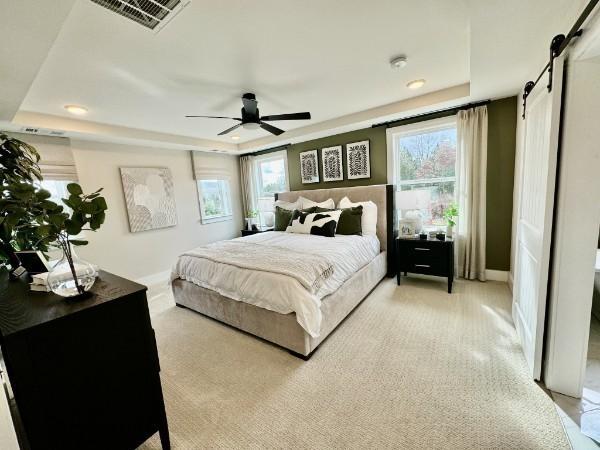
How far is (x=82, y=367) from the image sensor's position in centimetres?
105

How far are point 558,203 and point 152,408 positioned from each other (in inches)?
98.8

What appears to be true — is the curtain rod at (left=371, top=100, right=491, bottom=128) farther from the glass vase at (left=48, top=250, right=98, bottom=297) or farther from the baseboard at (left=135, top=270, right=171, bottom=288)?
the baseboard at (left=135, top=270, right=171, bottom=288)

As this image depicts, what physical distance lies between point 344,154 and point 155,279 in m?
3.84

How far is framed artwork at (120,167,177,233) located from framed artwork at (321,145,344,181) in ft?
9.04

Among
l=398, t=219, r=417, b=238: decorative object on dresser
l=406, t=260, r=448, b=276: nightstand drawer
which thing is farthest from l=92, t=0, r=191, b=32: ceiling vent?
l=406, t=260, r=448, b=276: nightstand drawer

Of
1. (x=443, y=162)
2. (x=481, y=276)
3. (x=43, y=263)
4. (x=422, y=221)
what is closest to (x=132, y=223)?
(x=43, y=263)

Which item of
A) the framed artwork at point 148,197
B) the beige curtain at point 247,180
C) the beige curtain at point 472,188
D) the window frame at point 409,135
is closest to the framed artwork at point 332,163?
the window frame at point 409,135

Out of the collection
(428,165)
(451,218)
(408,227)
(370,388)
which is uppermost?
(428,165)

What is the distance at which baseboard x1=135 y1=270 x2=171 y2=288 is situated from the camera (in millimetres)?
4085

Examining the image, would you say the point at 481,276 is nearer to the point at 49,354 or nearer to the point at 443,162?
the point at 443,162

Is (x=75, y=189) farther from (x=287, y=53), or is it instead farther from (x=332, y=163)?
A: (x=332, y=163)

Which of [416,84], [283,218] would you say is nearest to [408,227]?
[416,84]

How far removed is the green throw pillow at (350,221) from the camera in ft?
11.3

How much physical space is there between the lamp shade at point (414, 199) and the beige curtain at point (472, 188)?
516mm
